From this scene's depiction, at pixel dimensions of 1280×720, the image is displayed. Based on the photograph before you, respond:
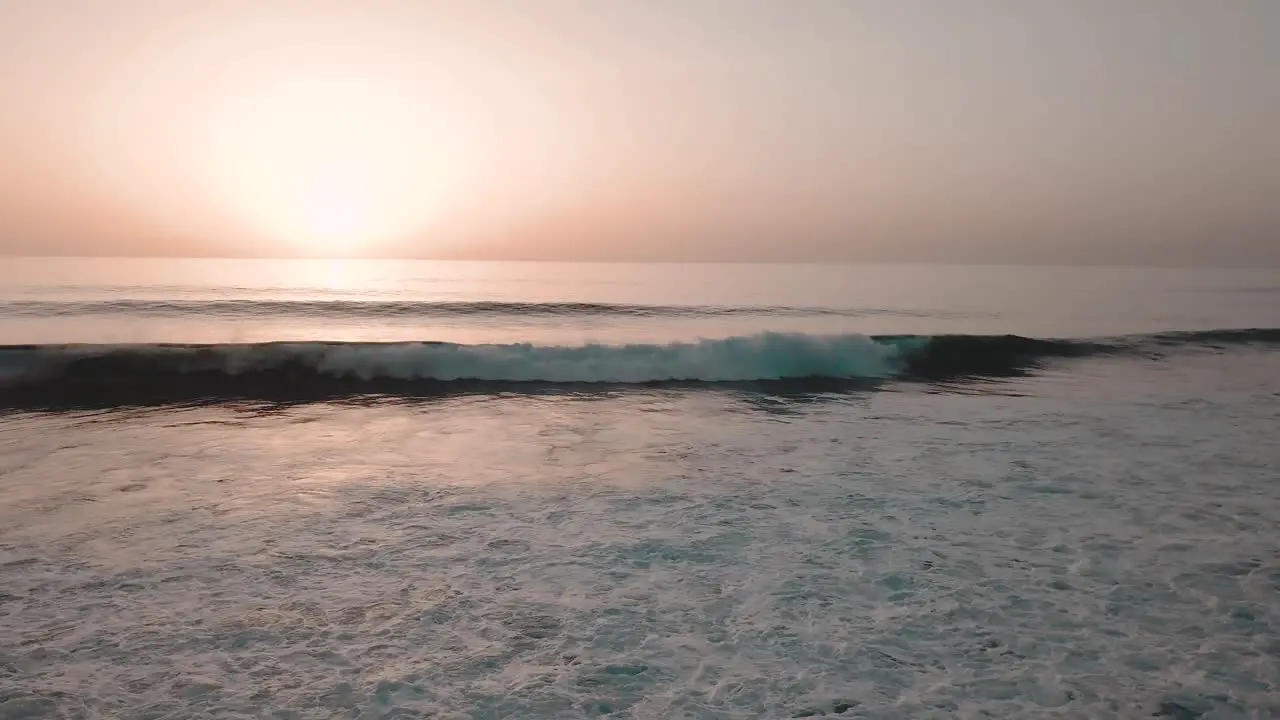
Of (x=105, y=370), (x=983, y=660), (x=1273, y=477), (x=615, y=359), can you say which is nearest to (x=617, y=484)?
(x=983, y=660)

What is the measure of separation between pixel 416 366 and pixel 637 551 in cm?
1356

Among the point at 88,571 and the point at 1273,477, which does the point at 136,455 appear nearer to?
the point at 88,571

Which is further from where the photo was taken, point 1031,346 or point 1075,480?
point 1031,346

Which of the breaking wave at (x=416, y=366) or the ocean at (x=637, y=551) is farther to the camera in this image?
the breaking wave at (x=416, y=366)

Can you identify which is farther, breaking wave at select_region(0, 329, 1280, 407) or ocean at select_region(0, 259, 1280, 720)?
breaking wave at select_region(0, 329, 1280, 407)

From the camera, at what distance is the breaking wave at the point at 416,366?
16.9 metres

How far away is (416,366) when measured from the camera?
19.0 metres

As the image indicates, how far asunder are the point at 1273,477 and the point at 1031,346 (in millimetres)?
16404

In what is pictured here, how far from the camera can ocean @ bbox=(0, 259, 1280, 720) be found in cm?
445

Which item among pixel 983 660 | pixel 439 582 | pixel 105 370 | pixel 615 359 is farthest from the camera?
pixel 615 359

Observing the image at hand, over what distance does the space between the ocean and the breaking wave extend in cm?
46

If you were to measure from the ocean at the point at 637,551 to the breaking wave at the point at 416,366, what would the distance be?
46 cm

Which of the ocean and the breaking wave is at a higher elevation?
the breaking wave

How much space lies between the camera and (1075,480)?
29.6 ft
